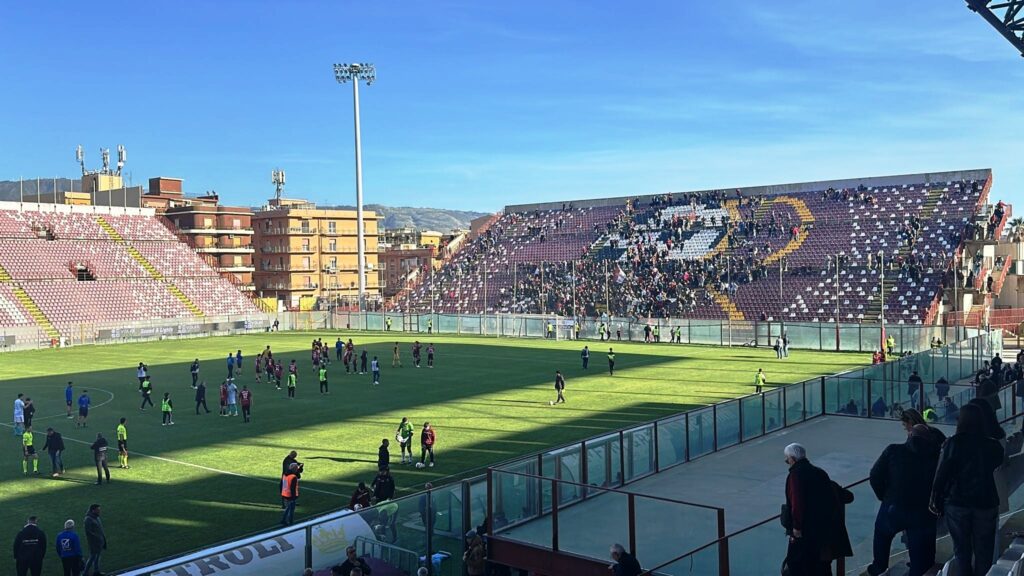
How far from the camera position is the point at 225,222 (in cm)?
9900

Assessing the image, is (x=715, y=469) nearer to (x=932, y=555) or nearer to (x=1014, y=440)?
(x=1014, y=440)

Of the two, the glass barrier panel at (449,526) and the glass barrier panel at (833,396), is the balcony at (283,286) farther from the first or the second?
the glass barrier panel at (449,526)

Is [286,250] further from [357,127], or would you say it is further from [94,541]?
→ [94,541]

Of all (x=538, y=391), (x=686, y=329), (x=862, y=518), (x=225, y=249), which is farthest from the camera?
(x=225, y=249)

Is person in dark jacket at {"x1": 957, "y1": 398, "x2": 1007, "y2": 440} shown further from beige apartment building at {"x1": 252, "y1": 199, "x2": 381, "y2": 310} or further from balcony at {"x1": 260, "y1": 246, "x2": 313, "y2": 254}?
balcony at {"x1": 260, "y1": 246, "x2": 313, "y2": 254}

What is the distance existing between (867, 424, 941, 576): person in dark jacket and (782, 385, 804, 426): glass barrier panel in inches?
499

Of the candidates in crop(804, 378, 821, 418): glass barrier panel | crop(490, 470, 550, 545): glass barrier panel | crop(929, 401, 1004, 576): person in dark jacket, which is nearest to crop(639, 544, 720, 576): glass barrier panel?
crop(929, 401, 1004, 576): person in dark jacket

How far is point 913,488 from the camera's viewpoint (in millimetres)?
8289

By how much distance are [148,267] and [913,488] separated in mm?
79193

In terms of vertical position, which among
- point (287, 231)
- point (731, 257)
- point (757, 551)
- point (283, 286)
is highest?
point (287, 231)

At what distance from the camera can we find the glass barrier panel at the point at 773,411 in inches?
798

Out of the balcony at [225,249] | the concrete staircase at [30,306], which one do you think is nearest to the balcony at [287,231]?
the balcony at [225,249]

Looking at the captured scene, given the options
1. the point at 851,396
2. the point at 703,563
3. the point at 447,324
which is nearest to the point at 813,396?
the point at 851,396

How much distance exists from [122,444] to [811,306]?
156ft
